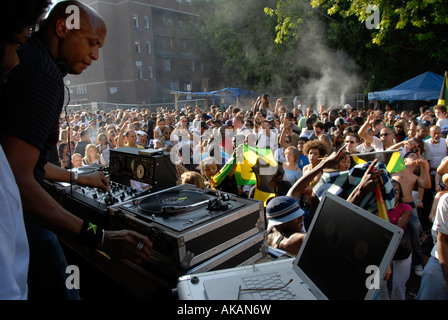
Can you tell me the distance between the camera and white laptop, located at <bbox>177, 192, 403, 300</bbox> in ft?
3.88

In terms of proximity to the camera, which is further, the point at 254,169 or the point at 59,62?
the point at 254,169

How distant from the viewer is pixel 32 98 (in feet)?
4.42

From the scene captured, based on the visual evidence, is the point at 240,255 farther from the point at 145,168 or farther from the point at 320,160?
the point at 320,160

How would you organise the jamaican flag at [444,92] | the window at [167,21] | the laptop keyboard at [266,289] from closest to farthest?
the laptop keyboard at [266,289]
the jamaican flag at [444,92]
the window at [167,21]

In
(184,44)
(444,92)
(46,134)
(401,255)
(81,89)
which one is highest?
(184,44)

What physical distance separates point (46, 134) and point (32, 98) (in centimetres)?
16

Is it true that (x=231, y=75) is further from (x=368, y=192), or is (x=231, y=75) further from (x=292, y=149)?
(x=368, y=192)

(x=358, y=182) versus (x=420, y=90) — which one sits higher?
(x=420, y=90)

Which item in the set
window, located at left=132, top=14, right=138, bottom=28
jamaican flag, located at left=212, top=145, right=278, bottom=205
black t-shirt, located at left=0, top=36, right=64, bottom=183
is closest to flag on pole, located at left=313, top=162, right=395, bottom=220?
jamaican flag, located at left=212, top=145, right=278, bottom=205

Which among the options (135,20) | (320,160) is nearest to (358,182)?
(320,160)

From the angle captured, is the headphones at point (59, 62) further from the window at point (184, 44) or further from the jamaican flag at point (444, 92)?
the window at point (184, 44)

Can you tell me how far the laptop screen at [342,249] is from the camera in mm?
1206

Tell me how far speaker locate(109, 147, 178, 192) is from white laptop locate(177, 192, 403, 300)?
3.26 feet

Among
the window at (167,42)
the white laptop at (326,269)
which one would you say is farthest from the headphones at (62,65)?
the window at (167,42)
